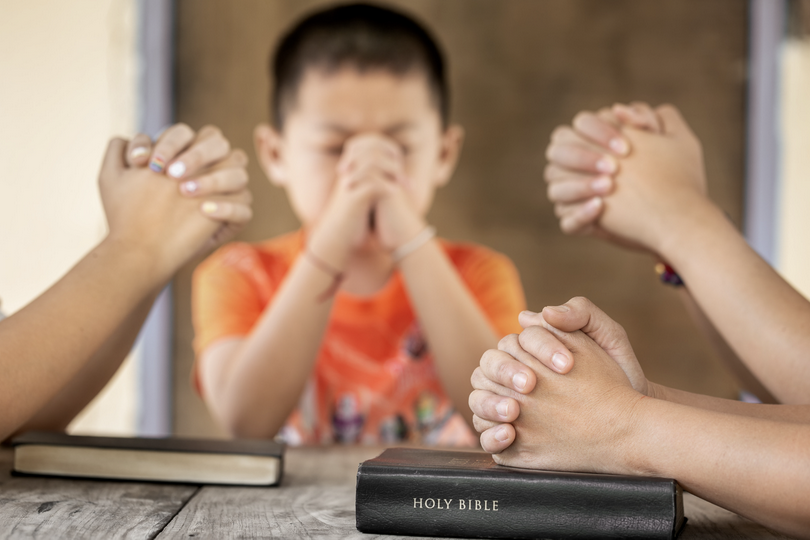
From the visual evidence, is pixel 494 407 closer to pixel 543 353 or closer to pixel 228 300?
pixel 543 353

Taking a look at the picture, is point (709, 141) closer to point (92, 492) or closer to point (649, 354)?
point (649, 354)

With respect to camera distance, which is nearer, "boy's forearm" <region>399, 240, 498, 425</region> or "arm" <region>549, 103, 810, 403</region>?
"arm" <region>549, 103, 810, 403</region>

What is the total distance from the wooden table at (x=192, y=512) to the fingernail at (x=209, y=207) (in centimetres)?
34

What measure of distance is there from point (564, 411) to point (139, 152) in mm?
588

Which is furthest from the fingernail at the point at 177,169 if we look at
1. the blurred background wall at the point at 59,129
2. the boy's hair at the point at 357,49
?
the blurred background wall at the point at 59,129

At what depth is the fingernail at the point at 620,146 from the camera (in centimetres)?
85

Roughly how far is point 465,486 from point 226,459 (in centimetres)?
26

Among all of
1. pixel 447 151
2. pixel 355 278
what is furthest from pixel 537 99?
pixel 355 278

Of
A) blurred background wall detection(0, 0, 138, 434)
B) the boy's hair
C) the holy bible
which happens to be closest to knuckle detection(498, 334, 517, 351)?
the holy bible

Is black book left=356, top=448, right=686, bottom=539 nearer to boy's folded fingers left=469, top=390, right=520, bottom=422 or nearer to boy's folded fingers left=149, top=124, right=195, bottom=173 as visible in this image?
boy's folded fingers left=469, top=390, right=520, bottom=422

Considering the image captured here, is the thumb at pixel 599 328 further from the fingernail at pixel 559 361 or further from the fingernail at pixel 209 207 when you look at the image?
the fingernail at pixel 209 207

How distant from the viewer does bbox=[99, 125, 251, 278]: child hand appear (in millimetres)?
740

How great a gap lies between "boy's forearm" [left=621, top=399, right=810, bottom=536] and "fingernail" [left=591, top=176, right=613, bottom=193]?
1.45 ft

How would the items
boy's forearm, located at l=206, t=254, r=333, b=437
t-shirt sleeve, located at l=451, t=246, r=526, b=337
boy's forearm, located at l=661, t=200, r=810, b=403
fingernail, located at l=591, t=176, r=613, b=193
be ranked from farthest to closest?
t-shirt sleeve, located at l=451, t=246, r=526, b=337
boy's forearm, located at l=206, t=254, r=333, b=437
fingernail, located at l=591, t=176, r=613, b=193
boy's forearm, located at l=661, t=200, r=810, b=403
